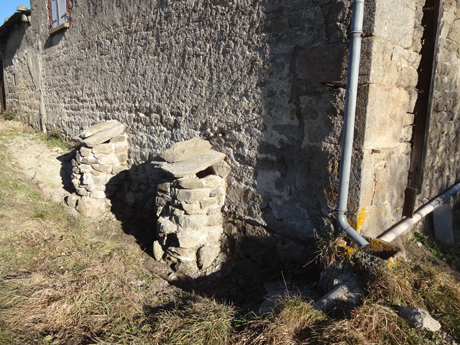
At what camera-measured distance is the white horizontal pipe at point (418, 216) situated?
114 inches

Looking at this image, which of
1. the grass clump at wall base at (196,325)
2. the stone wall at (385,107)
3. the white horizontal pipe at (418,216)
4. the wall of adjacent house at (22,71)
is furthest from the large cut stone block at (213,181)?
the wall of adjacent house at (22,71)

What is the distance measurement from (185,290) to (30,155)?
14.2 feet

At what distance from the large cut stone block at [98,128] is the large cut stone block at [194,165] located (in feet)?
6.19

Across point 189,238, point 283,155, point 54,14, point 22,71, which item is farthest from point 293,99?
point 22,71

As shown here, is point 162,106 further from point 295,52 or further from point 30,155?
point 30,155

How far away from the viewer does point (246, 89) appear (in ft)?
10.3

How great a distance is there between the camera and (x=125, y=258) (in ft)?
11.1

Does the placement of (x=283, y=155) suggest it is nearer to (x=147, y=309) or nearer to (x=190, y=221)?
(x=190, y=221)

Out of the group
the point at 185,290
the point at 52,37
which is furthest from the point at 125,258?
the point at 52,37

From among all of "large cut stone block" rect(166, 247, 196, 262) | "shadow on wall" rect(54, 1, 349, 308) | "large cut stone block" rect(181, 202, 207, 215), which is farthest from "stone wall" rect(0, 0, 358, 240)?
"large cut stone block" rect(166, 247, 196, 262)

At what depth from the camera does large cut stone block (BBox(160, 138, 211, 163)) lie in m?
3.43

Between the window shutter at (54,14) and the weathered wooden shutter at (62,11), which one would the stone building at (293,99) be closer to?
the weathered wooden shutter at (62,11)

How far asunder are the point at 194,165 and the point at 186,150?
0.30 metres

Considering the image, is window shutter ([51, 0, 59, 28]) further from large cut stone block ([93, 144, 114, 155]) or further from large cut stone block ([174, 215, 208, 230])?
large cut stone block ([174, 215, 208, 230])
